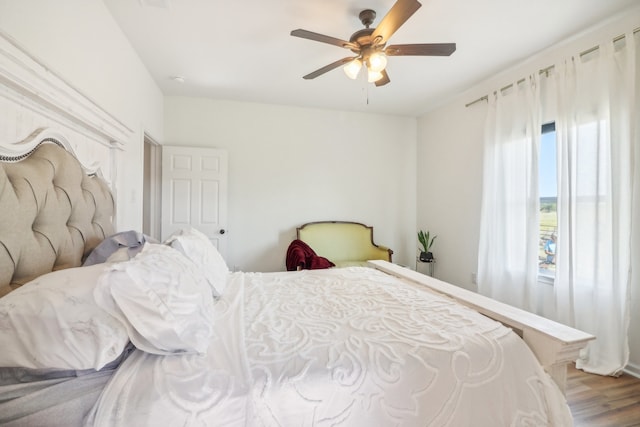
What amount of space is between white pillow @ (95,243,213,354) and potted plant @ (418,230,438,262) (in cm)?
333

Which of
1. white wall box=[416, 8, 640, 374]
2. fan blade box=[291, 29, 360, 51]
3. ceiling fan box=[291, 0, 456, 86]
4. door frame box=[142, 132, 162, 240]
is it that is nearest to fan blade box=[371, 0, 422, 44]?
ceiling fan box=[291, 0, 456, 86]

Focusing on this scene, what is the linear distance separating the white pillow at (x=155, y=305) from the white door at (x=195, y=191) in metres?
2.60

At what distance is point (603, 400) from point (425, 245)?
2276 millimetres

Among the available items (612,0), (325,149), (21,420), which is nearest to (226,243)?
(325,149)

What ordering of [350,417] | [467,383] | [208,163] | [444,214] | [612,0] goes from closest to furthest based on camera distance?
[350,417] → [467,383] → [612,0] → [208,163] → [444,214]

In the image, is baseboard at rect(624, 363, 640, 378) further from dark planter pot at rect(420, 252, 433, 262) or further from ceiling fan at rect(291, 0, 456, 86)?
ceiling fan at rect(291, 0, 456, 86)

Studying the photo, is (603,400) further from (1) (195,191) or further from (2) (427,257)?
(1) (195,191)

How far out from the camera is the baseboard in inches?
76.2

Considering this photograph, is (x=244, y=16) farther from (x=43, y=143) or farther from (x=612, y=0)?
(x=612, y=0)

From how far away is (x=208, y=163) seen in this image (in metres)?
3.52

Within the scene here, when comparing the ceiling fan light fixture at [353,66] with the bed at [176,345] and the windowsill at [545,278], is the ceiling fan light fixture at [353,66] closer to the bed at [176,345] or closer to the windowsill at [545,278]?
the bed at [176,345]

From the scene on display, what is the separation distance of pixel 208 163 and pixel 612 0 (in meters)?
3.90

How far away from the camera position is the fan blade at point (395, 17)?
1460 millimetres

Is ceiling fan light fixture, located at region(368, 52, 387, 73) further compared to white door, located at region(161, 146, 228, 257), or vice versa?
white door, located at region(161, 146, 228, 257)
